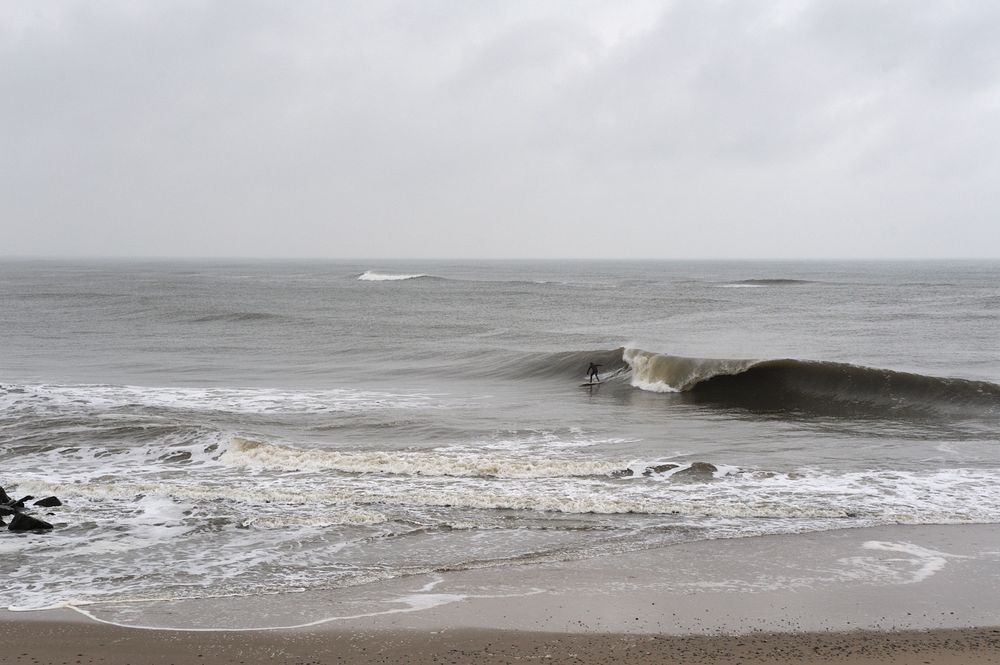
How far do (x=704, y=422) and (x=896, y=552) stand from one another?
9207 mm

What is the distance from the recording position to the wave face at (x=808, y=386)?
20.0 meters

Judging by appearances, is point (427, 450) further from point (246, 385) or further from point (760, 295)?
point (760, 295)

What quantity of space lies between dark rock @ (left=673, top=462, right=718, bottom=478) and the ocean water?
0.06 meters

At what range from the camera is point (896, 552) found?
9258 millimetres

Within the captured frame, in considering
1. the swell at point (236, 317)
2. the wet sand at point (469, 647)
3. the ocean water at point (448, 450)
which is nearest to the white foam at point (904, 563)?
the ocean water at point (448, 450)

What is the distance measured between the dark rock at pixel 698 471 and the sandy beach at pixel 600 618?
3819 mm

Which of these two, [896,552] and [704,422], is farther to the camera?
[704,422]

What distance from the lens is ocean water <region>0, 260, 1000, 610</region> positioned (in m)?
9.55

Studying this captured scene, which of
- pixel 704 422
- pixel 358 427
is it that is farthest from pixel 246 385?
pixel 704 422

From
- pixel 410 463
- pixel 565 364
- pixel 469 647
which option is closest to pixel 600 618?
pixel 469 647

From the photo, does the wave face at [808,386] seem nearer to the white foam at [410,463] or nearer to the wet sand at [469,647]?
the white foam at [410,463]

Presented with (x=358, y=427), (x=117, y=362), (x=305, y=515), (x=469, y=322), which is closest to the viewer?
(x=305, y=515)

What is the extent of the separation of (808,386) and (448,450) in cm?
1195

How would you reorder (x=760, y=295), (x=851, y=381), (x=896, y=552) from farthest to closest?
(x=760, y=295)
(x=851, y=381)
(x=896, y=552)
